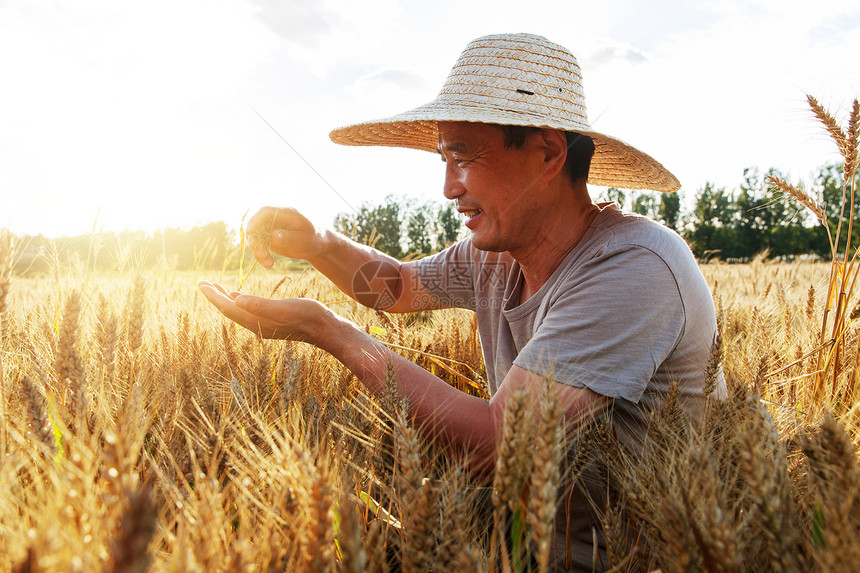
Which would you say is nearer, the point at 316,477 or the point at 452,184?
the point at 316,477

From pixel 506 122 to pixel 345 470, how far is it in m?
1.20

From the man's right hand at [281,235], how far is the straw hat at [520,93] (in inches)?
20.3

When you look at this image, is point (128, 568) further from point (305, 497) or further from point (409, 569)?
point (409, 569)

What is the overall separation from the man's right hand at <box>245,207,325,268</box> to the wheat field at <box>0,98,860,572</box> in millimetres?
415

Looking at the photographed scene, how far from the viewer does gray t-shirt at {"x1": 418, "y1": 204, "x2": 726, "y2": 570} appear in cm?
144

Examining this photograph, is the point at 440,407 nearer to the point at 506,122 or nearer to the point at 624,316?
the point at 624,316

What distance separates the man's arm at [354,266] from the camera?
8.11 ft

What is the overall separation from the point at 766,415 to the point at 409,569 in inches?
29.3

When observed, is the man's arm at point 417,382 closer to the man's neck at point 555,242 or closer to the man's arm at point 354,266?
the man's arm at point 354,266

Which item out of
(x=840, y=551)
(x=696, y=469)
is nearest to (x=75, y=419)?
(x=696, y=469)

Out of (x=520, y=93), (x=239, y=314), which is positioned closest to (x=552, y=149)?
(x=520, y=93)

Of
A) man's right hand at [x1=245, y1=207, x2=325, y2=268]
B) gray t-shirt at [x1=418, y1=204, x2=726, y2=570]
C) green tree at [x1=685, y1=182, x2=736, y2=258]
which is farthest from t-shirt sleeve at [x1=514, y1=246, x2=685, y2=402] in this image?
green tree at [x1=685, y1=182, x2=736, y2=258]

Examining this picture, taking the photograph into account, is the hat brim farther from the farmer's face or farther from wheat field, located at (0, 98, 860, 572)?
wheat field, located at (0, 98, 860, 572)

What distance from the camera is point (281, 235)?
2350 millimetres
